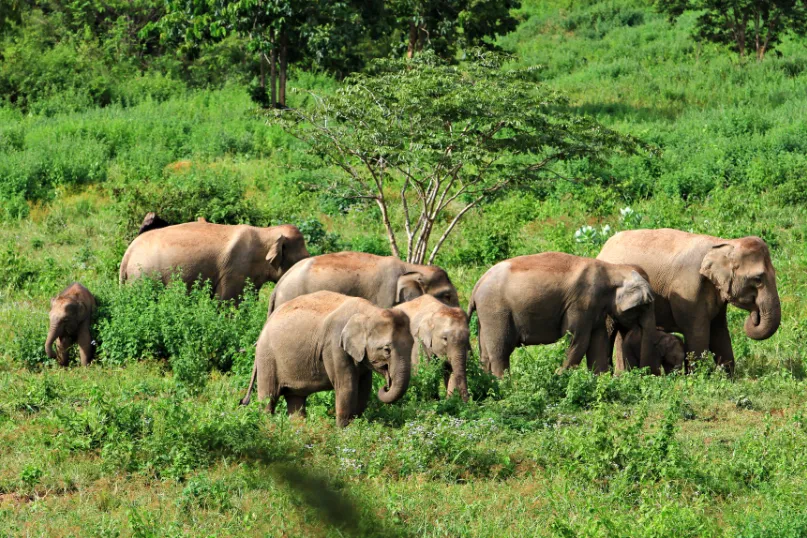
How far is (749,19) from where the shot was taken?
96.0 feet

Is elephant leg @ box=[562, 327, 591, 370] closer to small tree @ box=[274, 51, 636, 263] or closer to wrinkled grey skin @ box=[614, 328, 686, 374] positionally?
wrinkled grey skin @ box=[614, 328, 686, 374]

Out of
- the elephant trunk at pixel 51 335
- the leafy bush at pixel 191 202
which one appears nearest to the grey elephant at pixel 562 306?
the elephant trunk at pixel 51 335

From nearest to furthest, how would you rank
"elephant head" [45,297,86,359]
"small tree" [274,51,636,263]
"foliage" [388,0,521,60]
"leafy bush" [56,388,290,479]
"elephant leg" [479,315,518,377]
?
"leafy bush" [56,388,290,479] → "elephant leg" [479,315,518,377] → "elephant head" [45,297,86,359] → "small tree" [274,51,636,263] → "foliage" [388,0,521,60]

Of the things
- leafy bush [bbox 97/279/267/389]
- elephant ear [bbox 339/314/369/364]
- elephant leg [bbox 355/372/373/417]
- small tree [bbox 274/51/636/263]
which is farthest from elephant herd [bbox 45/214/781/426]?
small tree [bbox 274/51/636/263]

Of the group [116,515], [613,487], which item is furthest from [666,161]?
[116,515]

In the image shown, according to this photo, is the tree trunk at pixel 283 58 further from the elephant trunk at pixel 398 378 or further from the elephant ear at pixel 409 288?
the elephant trunk at pixel 398 378

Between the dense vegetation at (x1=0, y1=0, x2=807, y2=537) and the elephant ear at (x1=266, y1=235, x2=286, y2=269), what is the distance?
1.03 meters

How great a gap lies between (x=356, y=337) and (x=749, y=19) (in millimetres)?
23890

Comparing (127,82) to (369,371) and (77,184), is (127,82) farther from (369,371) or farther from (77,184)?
(369,371)

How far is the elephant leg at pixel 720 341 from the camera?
1158 cm

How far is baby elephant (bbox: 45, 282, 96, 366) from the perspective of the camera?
11031 millimetres

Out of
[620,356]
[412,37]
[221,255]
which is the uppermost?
[412,37]

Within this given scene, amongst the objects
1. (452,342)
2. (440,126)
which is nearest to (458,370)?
(452,342)

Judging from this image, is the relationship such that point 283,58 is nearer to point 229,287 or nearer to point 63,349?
point 229,287
